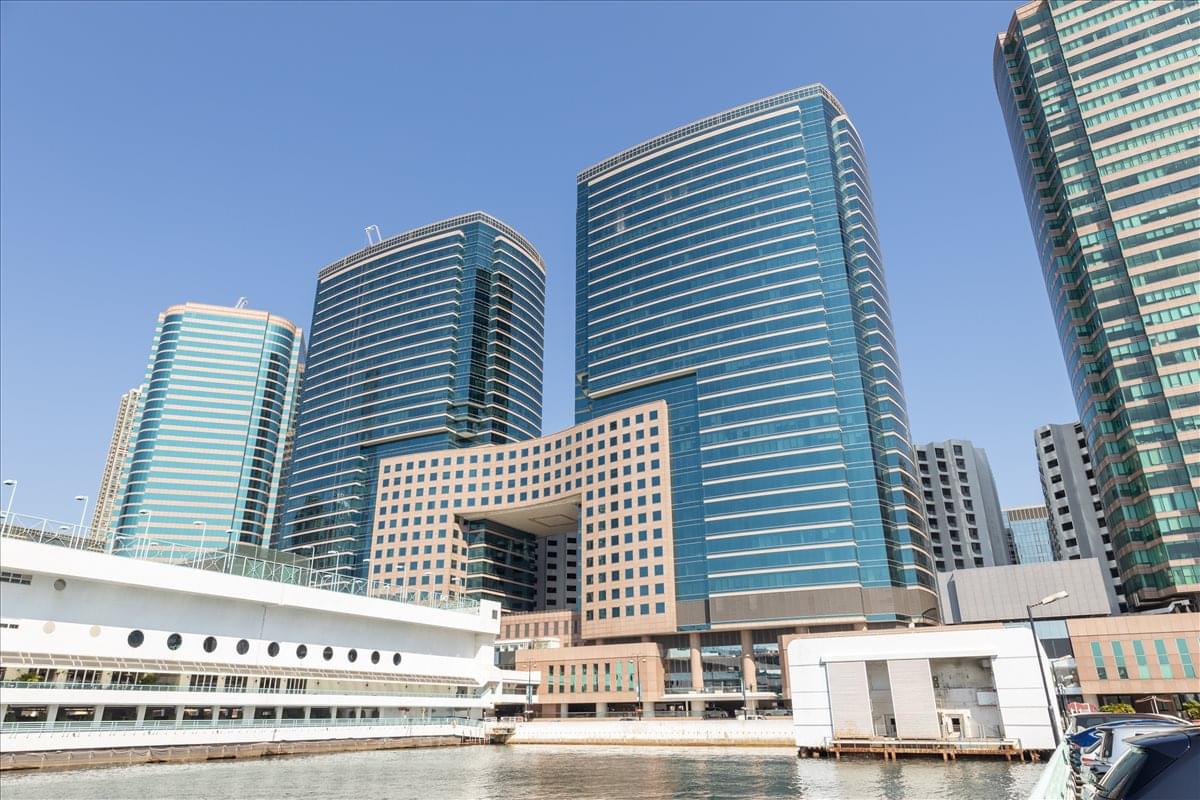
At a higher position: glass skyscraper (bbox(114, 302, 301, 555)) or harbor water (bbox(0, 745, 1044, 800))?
glass skyscraper (bbox(114, 302, 301, 555))

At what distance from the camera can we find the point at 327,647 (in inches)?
2672

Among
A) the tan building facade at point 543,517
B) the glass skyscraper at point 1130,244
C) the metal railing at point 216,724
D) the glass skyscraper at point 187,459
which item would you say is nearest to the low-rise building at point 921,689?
the metal railing at point 216,724

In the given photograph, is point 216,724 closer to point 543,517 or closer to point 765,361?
point 765,361

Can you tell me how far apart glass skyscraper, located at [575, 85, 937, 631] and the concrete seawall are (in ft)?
112

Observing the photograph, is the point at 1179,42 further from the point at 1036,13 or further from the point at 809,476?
the point at 809,476

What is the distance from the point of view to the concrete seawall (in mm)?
68125

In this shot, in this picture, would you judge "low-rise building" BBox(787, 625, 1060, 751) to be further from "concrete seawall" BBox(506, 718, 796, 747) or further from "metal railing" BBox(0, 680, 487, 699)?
"metal railing" BBox(0, 680, 487, 699)

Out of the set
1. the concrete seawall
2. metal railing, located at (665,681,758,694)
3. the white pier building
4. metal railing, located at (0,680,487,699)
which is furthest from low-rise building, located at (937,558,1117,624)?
the white pier building

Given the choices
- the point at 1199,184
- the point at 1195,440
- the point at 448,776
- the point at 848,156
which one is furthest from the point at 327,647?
the point at 1199,184

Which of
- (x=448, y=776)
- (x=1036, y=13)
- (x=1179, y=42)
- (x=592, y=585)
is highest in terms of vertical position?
(x=1036, y=13)

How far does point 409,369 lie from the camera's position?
172 metres

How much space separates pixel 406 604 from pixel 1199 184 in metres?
120

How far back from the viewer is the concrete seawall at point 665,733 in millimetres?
68125

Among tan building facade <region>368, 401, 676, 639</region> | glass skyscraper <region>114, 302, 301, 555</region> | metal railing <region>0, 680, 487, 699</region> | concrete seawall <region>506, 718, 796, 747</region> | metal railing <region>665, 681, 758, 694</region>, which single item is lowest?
concrete seawall <region>506, 718, 796, 747</region>
